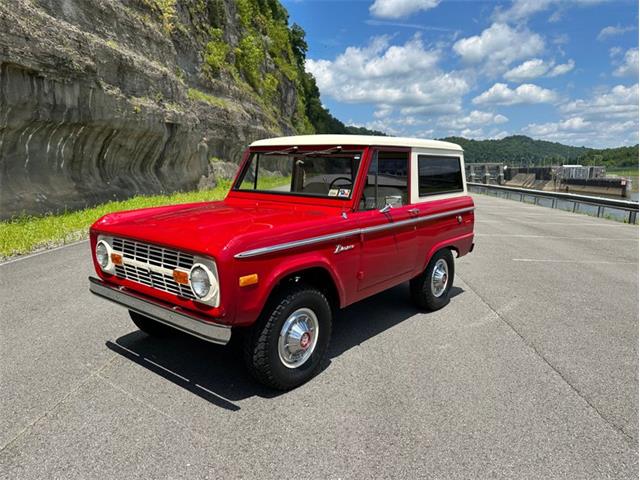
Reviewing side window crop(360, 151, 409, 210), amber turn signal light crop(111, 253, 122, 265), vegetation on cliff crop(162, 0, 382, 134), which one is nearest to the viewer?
amber turn signal light crop(111, 253, 122, 265)

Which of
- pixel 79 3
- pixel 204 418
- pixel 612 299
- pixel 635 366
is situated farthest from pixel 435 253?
→ pixel 79 3

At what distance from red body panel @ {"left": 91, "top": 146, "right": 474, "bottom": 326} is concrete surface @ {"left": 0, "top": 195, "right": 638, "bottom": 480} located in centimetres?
73

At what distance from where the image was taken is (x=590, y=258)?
9312mm

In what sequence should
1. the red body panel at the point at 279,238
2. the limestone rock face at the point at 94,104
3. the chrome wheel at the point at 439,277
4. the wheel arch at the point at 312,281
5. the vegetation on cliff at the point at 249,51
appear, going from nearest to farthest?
the red body panel at the point at 279,238 < the wheel arch at the point at 312,281 < the chrome wheel at the point at 439,277 < the limestone rock face at the point at 94,104 < the vegetation on cliff at the point at 249,51

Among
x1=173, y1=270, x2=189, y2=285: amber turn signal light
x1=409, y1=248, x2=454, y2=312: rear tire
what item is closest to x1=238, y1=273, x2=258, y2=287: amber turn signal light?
x1=173, y1=270, x2=189, y2=285: amber turn signal light

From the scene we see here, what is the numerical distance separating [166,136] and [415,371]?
1715 cm

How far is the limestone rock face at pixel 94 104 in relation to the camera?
34.9 ft

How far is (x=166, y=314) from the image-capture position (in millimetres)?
3289

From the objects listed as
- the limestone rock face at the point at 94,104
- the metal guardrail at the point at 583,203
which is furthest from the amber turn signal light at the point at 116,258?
the metal guardrail at the point at 583,203

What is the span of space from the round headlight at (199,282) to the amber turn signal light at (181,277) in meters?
0.05

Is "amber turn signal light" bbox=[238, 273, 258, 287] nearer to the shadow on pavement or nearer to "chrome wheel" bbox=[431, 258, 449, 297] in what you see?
the shadow on pavement

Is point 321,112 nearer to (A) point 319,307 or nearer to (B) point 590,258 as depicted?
(B) point 590,258

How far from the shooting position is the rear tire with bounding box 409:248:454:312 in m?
5.39

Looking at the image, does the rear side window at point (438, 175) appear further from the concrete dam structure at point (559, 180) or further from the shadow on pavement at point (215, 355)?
the concrete dam structure at point (559, 180)
